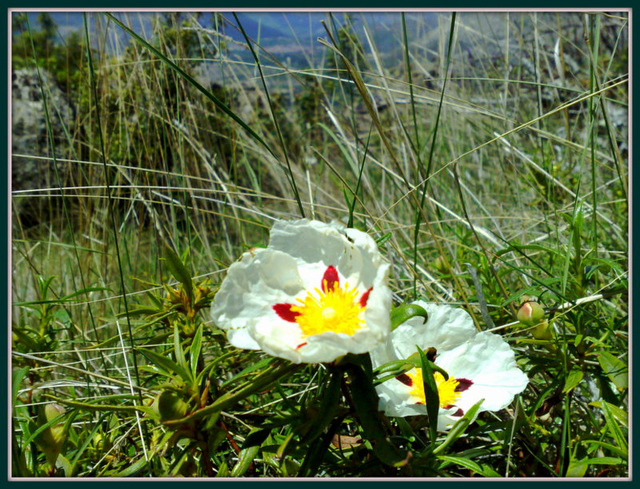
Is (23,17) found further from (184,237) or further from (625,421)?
(625,421)

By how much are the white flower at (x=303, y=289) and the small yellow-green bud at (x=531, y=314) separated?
40 centimetres

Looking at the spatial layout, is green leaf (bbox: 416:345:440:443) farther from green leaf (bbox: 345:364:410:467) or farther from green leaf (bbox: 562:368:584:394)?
green leaf (bbox: 562:368:584:394)

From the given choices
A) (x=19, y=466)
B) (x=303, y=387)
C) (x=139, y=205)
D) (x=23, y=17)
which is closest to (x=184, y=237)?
(x=139, y=205)

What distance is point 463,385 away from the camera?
39.5 inches

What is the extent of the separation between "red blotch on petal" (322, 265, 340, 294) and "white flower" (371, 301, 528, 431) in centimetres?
13

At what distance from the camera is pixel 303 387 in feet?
4.24

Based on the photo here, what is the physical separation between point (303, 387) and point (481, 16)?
2.09 meters

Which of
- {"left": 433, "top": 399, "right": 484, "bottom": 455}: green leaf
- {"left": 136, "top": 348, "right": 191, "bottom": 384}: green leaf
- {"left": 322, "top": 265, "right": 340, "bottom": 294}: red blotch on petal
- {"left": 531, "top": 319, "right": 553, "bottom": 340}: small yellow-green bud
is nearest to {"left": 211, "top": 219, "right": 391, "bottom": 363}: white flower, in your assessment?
{"left": 322, "top": 265, "right": 340, "bottom": 294}: red blotch on petal

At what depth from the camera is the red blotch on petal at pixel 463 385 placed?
3.27 ft

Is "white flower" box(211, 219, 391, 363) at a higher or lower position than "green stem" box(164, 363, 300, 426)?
higher

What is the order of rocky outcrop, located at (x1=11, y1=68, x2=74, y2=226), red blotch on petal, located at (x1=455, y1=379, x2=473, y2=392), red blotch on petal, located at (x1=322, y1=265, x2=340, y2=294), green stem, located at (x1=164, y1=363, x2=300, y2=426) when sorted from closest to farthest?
green stem, located at (x1=164, y1=363, x2=300, y2=426)
red blotch on petal, located at (x1=322, y1=265, x2=340, y2=294)
red blotch on petal, located at (x1=455, y1=379, x2=473, y2=392)
rocky outcrop, located at (x1=11, y1=68, x2=74, y2=226)

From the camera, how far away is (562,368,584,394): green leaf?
40.6 inches

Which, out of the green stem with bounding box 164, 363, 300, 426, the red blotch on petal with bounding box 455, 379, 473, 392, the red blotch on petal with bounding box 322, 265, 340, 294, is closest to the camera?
the green stem with bounding box 164, 363, 300, 426

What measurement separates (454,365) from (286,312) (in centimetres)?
36
